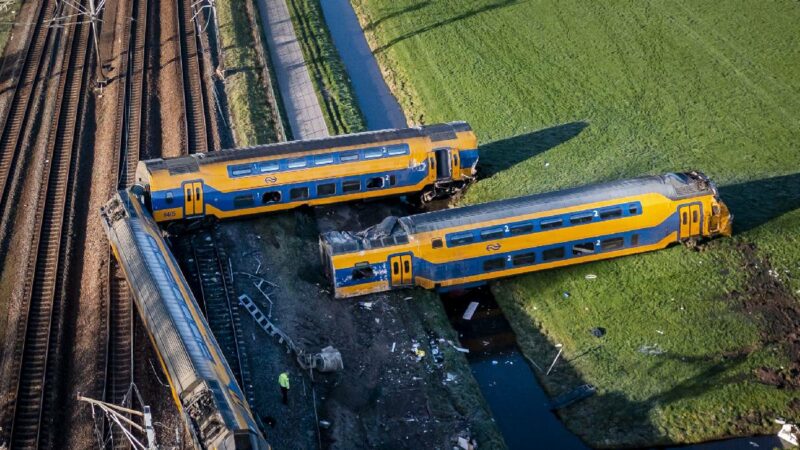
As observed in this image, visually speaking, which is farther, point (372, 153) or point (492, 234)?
point (372, 153)

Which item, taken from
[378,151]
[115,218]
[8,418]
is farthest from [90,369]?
[378,151]

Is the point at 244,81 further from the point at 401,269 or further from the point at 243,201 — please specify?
the point at 401,269

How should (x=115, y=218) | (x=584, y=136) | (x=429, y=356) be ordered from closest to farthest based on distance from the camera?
(x=429, y=356)
(x=115, y=218)
(x=584, y=136)

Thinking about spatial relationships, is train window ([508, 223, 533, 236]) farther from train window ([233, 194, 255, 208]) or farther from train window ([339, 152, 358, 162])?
train window ([233, 194, 255, 208])

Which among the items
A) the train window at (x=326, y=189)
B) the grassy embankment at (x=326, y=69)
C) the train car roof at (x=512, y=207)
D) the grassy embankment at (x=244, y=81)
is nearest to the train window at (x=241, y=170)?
the train window at (x=326, y=189)

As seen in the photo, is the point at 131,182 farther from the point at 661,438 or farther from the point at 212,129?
the point at 661,438

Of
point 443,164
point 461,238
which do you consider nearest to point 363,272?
point 461,238

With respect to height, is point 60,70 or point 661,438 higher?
point 60,70
